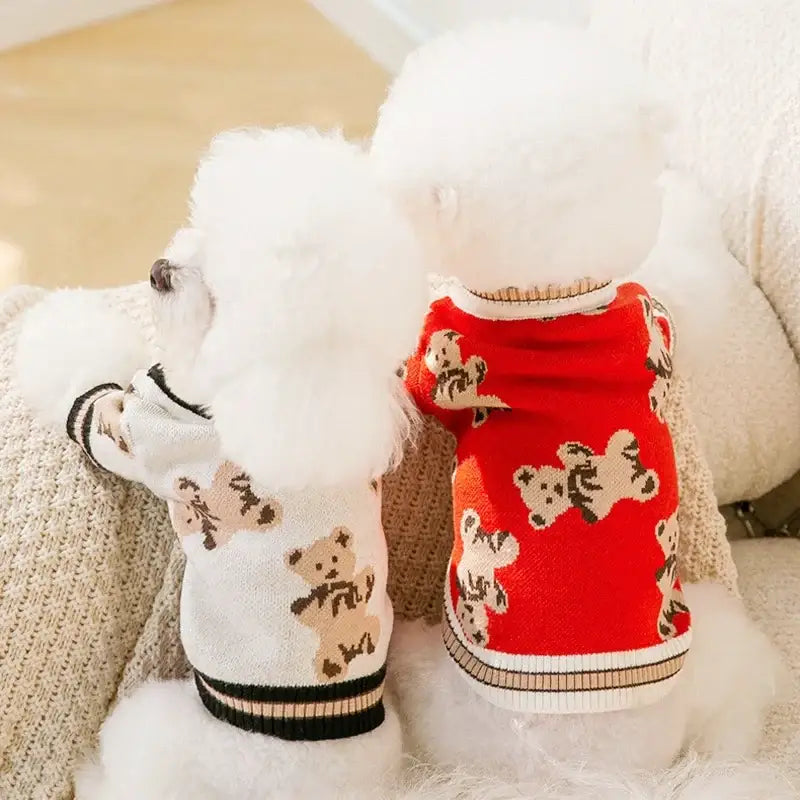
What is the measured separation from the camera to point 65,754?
0.82 meters

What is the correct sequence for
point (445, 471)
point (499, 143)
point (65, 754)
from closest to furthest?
point (499, 143) → point (65, 754) → point (445, 471)

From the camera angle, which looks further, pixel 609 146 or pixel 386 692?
pixel 386 692

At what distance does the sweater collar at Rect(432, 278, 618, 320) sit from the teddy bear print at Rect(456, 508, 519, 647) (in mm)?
182

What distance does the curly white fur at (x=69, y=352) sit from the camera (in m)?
0.88

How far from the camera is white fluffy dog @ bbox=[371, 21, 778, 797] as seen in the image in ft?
2.31

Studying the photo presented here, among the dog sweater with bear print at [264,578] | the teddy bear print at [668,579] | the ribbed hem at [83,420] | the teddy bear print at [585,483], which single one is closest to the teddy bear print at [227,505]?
the dog sweater with bear print at [264,578]

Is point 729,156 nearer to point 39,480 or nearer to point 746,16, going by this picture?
point 746,16

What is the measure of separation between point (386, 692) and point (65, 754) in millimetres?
298

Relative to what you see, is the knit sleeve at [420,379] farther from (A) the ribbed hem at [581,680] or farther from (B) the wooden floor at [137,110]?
(B) the wooden floor at [137,110]

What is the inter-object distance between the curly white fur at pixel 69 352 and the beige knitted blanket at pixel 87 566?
0.02m

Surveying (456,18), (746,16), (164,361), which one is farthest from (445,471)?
(456,18)

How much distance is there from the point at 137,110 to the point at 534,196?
135cm

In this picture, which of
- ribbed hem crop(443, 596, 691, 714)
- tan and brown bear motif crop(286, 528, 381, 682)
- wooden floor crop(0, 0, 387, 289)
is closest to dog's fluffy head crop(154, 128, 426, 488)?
tan and brown bear motif crop(286, 528, 381, 682)

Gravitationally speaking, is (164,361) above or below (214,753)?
above
